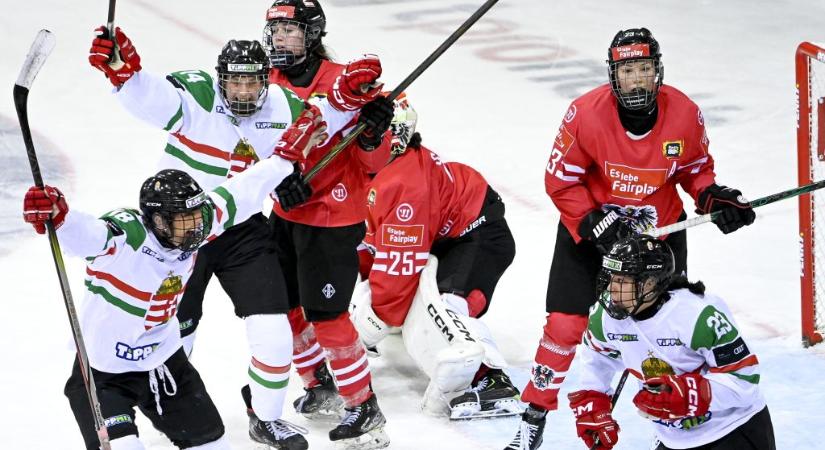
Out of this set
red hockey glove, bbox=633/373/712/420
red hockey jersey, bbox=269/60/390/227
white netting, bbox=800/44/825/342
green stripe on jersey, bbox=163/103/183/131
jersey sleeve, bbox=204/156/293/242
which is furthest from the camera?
white netting, bbox=800/44/825/342

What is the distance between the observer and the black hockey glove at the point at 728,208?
4.51 m

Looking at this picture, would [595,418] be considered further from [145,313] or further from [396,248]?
[396,248]

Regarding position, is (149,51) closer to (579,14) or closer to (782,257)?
(579,14)

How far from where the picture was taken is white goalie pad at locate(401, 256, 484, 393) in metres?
5.15

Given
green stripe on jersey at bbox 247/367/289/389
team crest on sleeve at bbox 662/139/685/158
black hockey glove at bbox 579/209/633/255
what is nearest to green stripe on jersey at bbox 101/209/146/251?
green stripe on jersey at bbox 247/367/289/389

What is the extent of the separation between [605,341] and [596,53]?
496 centimetres

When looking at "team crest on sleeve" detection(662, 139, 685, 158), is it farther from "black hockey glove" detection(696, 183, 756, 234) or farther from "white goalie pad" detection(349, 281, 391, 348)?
"white goalie pad" detection(349, 281, 391, 348)

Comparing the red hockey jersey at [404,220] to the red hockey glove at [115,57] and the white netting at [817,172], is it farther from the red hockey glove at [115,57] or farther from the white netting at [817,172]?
the white netting at [817,172]

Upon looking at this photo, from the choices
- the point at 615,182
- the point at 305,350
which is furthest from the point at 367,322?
the point at 615,182

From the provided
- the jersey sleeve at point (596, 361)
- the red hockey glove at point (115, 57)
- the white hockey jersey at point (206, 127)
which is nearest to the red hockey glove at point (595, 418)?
the jersey sleeve at point (596, 361)

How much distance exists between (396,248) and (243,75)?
1023 mm

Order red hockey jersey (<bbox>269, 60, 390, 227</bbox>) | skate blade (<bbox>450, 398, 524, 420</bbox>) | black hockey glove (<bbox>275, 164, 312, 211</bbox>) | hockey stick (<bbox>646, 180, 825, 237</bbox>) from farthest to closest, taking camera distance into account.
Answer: skate blade (<bbox>450, 398, 524, 420</bbox>) → red hockey jersey (<bbox>269, 60, 390, 227</bbox>) → black hockey glove (<bbox>275, 164, 312, 211</bbox>) → hockey stick (<bbox>646, 180, 825, 237</bbox>)

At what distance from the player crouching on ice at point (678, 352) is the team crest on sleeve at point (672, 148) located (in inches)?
29.9

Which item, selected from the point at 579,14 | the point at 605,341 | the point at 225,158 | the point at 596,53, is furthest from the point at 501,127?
the point at 605,341
